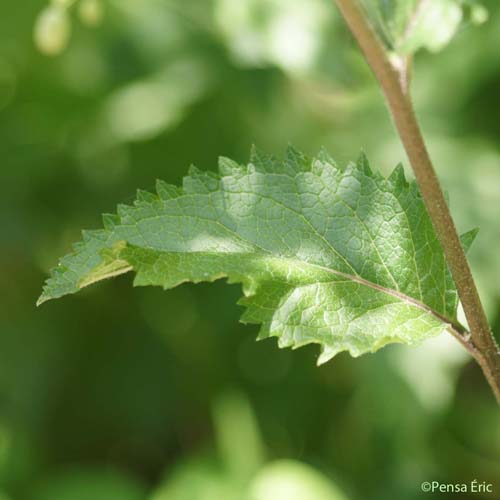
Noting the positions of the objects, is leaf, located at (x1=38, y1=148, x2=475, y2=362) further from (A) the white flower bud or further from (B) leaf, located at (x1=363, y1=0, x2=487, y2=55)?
(A) the white flower bud

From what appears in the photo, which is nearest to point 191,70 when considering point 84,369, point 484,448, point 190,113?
point 190,113

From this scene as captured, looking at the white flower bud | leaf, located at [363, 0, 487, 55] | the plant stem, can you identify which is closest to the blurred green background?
the white flower bud

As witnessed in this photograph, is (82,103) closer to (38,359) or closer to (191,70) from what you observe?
(191,70)

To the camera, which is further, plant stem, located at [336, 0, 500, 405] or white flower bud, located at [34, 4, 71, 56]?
white flower bud, located at [34, 4, 71, 56]

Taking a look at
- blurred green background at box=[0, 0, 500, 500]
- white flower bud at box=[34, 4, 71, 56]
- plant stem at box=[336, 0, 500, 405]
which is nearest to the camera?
plant stem at box=[336, 0, 500, 405]

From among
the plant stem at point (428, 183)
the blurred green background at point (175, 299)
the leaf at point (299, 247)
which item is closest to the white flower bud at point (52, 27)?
the leaf at point (299, 247)

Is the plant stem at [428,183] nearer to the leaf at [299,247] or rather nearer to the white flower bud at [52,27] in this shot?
the leaf at [299,247]
